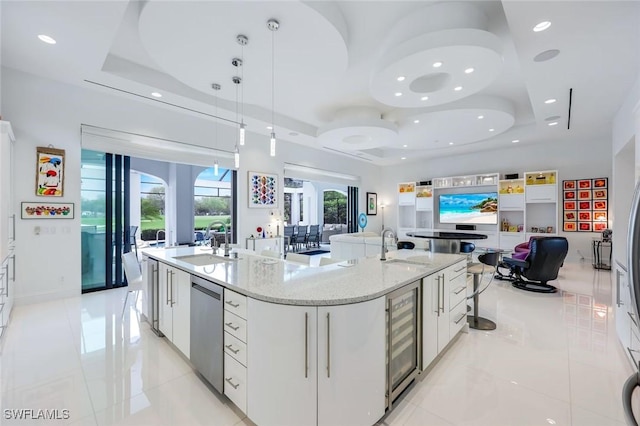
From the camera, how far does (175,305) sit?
2535mm

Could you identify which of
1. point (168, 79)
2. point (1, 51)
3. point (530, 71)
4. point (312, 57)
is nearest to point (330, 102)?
point (312, 57)

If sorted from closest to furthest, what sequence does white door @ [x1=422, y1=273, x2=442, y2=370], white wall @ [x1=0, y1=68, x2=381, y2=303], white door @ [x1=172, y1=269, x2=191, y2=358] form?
white door @ [x1=422, y1=273, x2=442, y2=370] → white door @ [x1=172, y1=269, x2=191, y2=358] → white wall @ [x1=0, y1=68, x2=381, y2=303]

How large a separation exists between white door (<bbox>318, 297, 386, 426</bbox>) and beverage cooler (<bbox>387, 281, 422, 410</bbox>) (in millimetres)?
179

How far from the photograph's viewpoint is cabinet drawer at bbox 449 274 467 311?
265 cm

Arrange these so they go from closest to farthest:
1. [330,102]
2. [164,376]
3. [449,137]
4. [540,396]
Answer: [540,396], [164,376], [330,102], [449,137]

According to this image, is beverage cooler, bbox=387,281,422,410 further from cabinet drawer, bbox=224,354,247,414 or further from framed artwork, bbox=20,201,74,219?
framed artwork, bbox=20,201,74,219

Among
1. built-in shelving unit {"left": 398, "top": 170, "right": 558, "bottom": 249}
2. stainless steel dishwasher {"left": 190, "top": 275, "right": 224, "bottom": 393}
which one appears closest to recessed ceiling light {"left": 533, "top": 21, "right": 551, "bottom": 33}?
stainless steel dishwasher {"left": 190, "top": 275, "right": 224, "bottom": 393}

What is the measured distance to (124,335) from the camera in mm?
3021

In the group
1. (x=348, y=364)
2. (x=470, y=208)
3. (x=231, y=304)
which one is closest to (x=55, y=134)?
(x=231, y=304)

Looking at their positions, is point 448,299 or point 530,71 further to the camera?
point 530,71

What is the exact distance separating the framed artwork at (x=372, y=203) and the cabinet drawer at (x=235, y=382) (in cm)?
851

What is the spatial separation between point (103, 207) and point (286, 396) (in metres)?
4.86

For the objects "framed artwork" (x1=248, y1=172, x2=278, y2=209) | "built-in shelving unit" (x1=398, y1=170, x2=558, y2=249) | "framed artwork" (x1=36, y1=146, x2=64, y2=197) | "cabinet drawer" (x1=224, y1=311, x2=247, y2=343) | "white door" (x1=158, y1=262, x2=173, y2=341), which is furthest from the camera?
"built-in shelving unit" (x1=398, y1=170, x2=558, y2=249)

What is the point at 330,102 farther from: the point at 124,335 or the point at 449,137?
the point at 124,335
